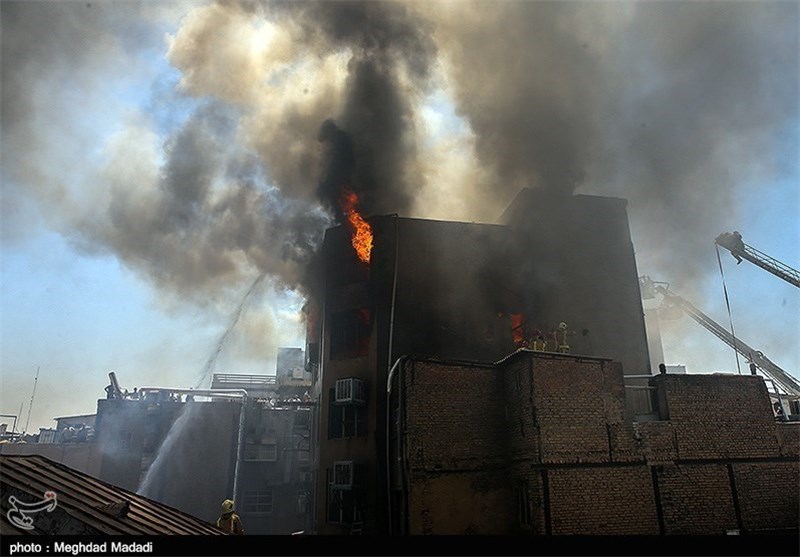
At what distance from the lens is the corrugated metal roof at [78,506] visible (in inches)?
295

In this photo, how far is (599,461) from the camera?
11.7 meters

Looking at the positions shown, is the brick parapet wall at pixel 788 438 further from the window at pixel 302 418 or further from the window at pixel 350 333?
the window at pixel 302 418

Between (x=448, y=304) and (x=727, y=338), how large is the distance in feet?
110

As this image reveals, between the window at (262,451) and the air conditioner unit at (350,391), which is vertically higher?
the window at (262,451)

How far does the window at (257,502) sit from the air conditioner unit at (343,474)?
1561 centimetres

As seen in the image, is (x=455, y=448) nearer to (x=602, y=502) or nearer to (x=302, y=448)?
(x=602, y=502)

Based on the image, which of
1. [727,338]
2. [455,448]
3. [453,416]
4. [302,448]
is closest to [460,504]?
[455,448]

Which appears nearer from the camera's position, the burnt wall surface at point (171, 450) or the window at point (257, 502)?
the burnt wall surface at point (171, 450)

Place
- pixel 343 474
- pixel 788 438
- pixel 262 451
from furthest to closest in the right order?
pixel 262 451 < pixel 343 474 < pixel 788 438

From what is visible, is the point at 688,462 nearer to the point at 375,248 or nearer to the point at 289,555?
the point at 289,555

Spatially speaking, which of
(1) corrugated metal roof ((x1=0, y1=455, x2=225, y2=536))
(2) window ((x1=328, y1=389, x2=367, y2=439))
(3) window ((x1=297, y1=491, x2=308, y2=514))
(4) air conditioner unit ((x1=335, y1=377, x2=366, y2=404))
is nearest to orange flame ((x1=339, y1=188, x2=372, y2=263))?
(4) air conditioner unit ((x1=335, y1=377, x2=366, y2=404))

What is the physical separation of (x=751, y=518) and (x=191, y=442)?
27517 mm

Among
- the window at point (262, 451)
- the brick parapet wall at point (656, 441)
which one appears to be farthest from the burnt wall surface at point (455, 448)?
the window at point (262, 451)

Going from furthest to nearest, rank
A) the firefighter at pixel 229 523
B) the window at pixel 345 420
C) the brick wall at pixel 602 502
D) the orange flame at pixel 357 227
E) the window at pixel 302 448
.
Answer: the window at pixel 302 448, the orange flame at pixel 357 227, the window at pixel 345 420, the firefighter at pixel 229 523, the brick wall at pixel 602 502
